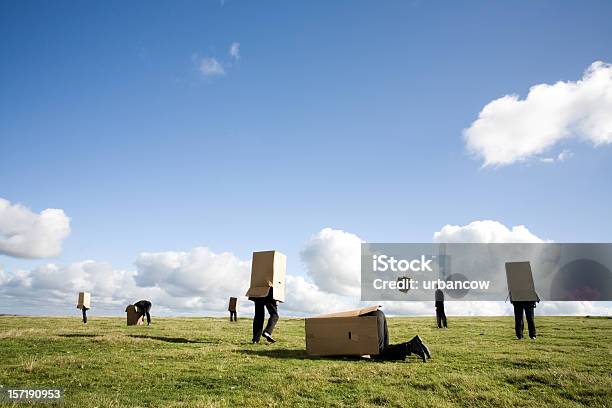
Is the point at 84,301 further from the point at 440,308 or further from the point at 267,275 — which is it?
the point at 440,308

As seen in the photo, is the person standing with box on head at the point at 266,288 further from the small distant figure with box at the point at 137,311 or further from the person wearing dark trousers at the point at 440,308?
the small distant figure with box at the point at 137,311

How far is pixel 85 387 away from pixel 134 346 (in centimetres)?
569

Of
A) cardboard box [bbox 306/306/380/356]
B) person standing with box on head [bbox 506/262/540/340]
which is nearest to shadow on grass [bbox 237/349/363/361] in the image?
cardboard box [bbox 306/306/380/356]

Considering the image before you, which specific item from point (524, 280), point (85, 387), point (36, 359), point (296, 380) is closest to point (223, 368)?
point (296, 380)

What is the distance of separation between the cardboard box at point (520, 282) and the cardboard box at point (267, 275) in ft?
34.1

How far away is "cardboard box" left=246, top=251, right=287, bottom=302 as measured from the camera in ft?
48.9

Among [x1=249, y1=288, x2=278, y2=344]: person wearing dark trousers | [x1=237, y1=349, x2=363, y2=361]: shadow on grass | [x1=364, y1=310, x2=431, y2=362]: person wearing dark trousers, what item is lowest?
[x1=237, y1=349, x2=363, y2=361]: shadow on grass

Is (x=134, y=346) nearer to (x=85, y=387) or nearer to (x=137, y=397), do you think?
(x=85, y=387)

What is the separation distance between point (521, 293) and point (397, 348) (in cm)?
1055

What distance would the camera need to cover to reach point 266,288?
48.6ft

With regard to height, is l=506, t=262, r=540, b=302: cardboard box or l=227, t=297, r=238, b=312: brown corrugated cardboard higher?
l=506, t=262, r=540, b=302: cardboard box

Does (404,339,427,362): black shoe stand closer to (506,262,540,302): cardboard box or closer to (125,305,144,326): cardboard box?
(506,262,540,302): cardboard box

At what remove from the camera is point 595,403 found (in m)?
7.16

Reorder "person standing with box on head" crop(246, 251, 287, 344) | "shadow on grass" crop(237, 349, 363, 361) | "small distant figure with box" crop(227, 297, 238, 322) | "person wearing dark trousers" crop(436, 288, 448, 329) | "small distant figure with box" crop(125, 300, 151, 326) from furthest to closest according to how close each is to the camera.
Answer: "small distant figure with box" crop(227, 297, 238, 322) → "small distant figure with box" crop(125, 300, 151, 326) → "person wearing dark trousers" crop(436, 288, 448, 329) → "person standing with box on head" crop(246, 251, 287, 344) → "shadow on grass" crop(237, 349, 363, 361)
